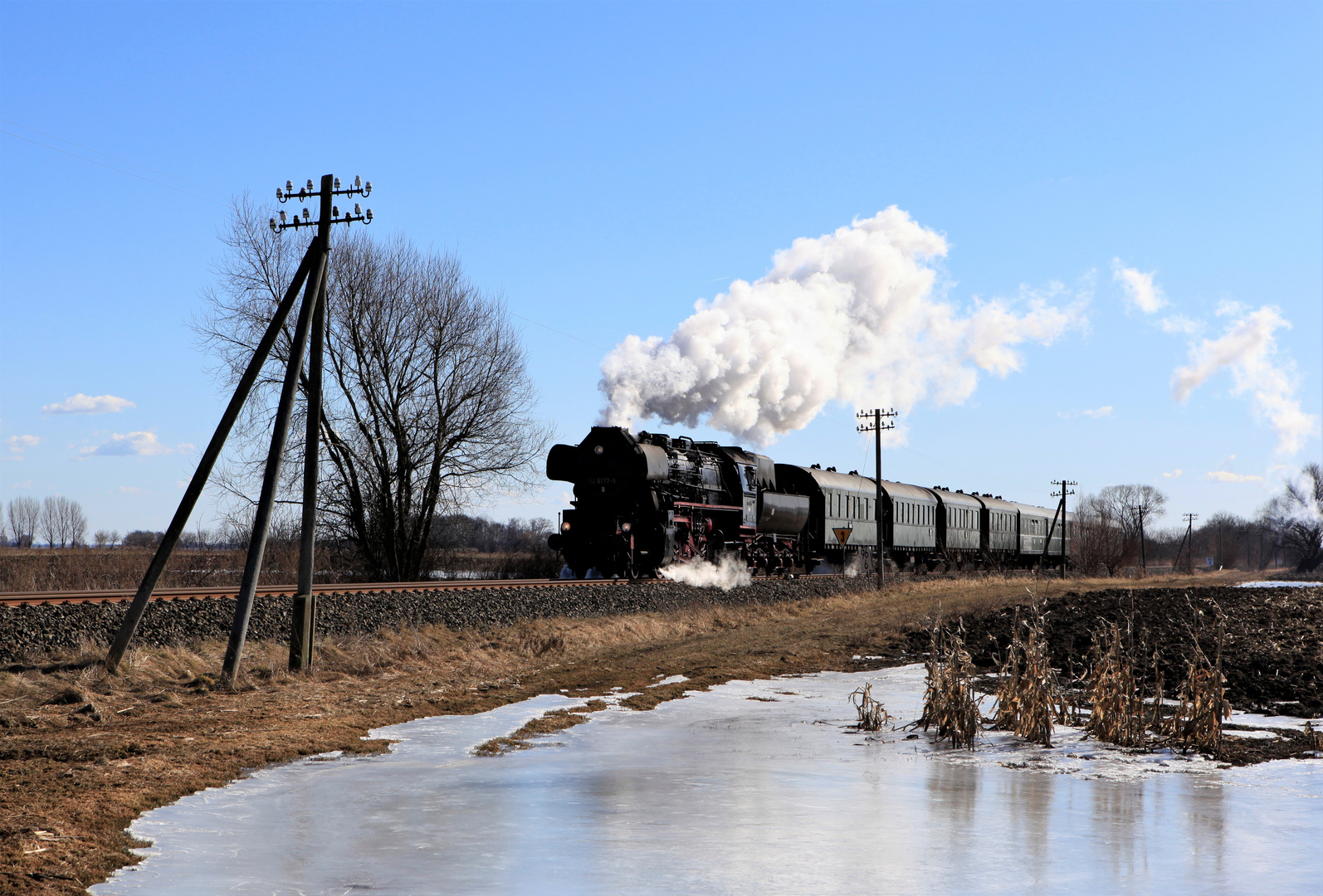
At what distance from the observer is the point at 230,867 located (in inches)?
233

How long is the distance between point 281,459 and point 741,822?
412 inches

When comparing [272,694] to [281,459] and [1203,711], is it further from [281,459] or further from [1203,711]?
[1203,711]

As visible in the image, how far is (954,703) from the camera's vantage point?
1041 centimetres

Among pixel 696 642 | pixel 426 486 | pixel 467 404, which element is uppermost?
pixel 467 404

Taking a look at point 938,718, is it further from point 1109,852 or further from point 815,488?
point 815,488

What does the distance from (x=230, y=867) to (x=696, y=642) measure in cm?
1489

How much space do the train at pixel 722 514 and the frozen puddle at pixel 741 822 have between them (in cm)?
1719

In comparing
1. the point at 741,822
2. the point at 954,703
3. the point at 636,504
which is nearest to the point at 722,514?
the point at 636,504

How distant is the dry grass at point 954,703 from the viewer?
406 inches

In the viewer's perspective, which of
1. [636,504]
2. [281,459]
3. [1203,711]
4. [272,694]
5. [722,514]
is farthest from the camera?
[722,514]

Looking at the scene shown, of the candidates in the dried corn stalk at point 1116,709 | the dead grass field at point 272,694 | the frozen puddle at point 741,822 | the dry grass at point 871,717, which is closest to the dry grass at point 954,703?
the frozen puddle at point 741,822

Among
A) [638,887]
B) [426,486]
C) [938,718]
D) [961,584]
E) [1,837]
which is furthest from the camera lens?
→ [961,584]

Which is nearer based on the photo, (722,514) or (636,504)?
(636,504)

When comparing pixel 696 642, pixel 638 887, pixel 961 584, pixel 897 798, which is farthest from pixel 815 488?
pixel 638 887
